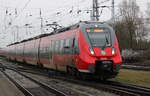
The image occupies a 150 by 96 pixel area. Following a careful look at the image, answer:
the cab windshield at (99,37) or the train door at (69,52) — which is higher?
the cab windshield at (99,37)

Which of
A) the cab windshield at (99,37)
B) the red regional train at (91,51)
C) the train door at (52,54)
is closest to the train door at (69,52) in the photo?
the red regional train at (91,51)

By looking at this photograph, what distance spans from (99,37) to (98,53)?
1.19m

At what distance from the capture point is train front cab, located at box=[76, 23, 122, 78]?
1661 centimetres

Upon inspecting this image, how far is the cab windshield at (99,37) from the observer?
17.4 m

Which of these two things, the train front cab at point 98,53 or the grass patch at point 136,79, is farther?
the grass patch at point 136,79

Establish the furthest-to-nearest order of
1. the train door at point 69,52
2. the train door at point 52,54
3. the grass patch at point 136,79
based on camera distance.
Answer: the train door at point 52,54 → the train door at point 69,52 → the grass patch at point 136,79

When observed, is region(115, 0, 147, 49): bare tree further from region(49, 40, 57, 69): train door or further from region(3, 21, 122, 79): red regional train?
region(3, 21, 122, 79): red regional train

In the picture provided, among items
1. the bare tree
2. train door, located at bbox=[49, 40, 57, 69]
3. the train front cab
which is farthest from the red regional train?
the bare tree

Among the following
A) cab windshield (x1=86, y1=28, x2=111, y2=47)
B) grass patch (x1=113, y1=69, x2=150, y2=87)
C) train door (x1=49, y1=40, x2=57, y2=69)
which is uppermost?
cab windshield (x1=86, y1=28, x2=111, y2=47)

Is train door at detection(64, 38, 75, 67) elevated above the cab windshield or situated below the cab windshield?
below

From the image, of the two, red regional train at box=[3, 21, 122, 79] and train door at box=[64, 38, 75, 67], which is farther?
train door at box=[64, 38, 75, 67]

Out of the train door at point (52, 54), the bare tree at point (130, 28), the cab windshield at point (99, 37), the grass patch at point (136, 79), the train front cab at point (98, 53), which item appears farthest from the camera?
the bare tree at point (130, 28)

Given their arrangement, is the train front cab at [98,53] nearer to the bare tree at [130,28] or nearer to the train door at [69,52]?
the train door at [69,52]

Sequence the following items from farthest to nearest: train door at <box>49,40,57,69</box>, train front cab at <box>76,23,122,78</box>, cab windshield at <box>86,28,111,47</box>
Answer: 1. train door at <box>49,40,57,69</box>
2. cab windshield at <box>86,28,111,47</box>
3. train front cab at <box>76,23,122,78</box>
